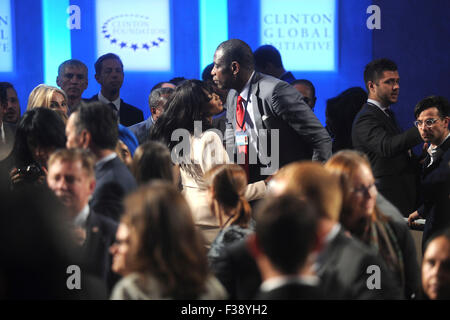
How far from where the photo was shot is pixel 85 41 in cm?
640

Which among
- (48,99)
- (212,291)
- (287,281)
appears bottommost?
(212,291)

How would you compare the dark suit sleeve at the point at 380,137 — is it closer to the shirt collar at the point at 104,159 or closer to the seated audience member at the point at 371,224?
the seated audience member at the point at 371,224

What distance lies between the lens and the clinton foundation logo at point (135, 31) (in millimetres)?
6316

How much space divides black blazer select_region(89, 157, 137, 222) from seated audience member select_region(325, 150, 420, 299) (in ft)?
2.76

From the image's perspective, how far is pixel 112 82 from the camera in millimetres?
5094

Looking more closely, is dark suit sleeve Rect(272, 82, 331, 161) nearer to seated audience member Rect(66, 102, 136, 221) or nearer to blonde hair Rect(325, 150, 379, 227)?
seated audience member Rect(66, 102, 136, 221)

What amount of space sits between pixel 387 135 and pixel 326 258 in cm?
237

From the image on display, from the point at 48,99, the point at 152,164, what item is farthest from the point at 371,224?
the point at 48,99

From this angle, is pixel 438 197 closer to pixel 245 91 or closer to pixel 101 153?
pixel 245 91

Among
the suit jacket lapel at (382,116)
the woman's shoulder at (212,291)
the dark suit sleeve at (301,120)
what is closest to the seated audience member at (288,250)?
the woman's shoulder at (212,291)

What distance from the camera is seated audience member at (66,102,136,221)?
7.99 ft

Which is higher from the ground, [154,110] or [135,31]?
[135,31]

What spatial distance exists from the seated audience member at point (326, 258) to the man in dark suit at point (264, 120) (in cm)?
162

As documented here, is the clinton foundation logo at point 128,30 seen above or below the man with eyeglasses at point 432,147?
above
